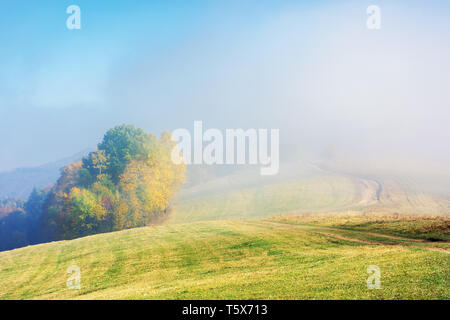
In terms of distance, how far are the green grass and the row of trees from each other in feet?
66.6

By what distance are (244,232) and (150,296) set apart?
69.2 ft

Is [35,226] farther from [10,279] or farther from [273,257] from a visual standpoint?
[273,257]

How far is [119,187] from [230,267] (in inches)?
1909

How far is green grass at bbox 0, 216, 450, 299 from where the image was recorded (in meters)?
14.9

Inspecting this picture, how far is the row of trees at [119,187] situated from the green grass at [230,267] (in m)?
20.3

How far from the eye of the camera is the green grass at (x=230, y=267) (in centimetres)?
1486

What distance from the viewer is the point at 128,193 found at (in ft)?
206
